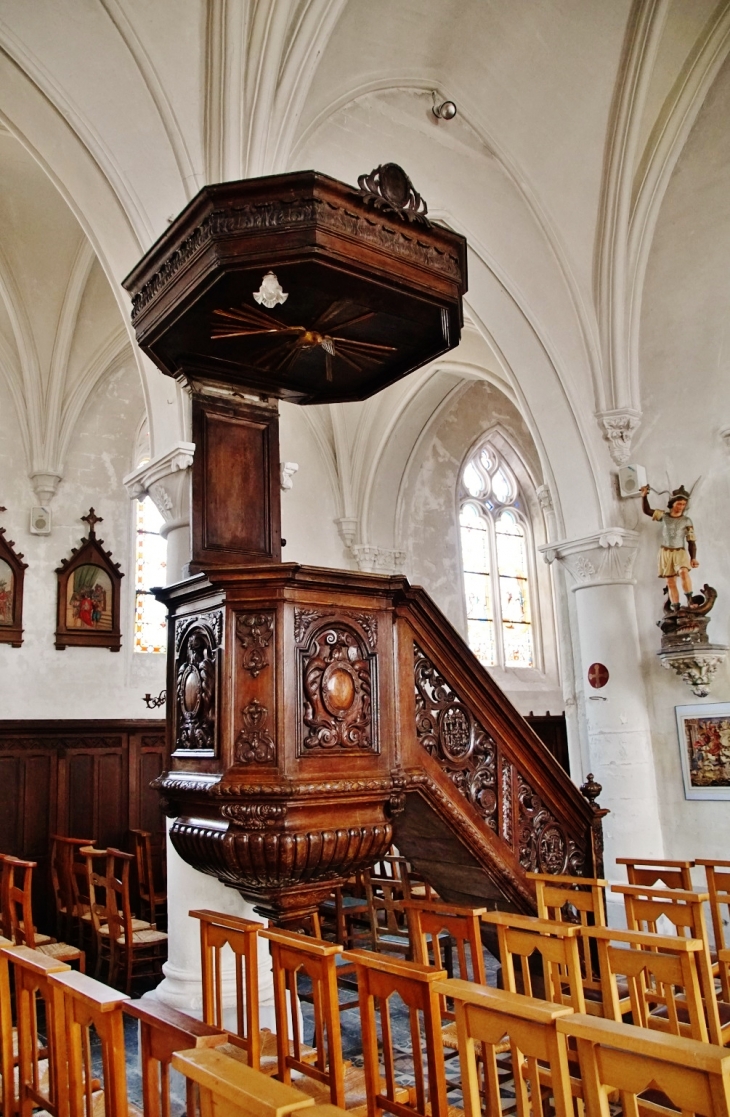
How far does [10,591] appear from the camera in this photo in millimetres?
10078

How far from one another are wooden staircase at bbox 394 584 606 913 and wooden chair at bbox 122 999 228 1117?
1902 millimetres

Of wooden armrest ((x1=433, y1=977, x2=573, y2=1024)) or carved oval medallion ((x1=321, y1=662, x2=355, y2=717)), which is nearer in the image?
wooden armrest ((x1=433, y1=977, x2=573, y2=1024))

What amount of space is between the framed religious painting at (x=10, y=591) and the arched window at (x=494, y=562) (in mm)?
7082

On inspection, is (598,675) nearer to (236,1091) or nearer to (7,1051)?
(7,1051)

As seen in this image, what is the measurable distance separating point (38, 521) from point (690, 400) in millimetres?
7443

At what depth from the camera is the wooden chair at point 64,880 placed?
7636mm

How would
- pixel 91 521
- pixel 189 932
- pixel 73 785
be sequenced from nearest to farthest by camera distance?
pixel 189 932 → pixel 73 785 → pixel 91 521

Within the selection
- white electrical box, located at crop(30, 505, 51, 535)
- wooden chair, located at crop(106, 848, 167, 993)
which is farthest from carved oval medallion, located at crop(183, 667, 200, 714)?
white electrical box, located at crop(30, 505, 51, 535)

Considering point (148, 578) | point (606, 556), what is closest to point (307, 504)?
point (148, 578)

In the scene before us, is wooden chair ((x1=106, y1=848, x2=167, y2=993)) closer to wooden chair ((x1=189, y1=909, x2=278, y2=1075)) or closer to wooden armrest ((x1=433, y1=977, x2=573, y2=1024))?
wooden chair ((x1=189, y1=909, x2=278, y2=1075))

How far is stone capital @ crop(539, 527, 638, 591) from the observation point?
29.0 feet

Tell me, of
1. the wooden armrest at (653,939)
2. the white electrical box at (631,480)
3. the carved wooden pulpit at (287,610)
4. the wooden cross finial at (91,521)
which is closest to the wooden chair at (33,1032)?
the carved wooden pulpit at (287,610)

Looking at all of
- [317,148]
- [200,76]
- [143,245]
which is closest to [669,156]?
[317,148]

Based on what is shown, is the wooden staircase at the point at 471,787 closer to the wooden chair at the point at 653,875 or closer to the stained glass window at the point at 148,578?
the wooden chair at the point at 653,875
